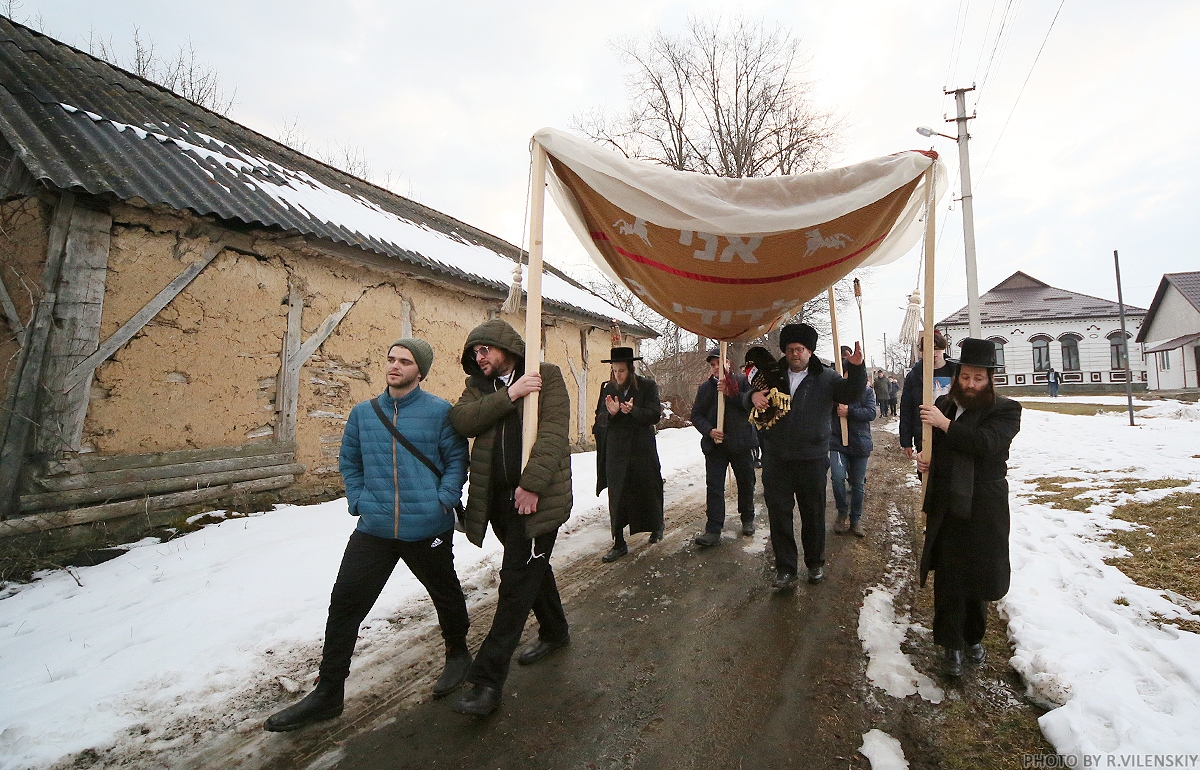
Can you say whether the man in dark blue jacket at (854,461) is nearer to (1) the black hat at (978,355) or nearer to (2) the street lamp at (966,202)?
(1) the black hat at (978,355)

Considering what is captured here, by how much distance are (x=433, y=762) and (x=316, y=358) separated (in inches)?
207

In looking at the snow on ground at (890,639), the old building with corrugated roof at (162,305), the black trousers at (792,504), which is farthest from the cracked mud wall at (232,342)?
the snow on ground at (890,639)

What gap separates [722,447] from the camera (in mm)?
5219

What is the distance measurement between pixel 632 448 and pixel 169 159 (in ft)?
19.1

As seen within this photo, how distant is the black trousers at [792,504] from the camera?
3.88m

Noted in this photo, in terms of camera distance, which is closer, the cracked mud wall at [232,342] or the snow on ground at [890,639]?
the snow on ground at [890,639]

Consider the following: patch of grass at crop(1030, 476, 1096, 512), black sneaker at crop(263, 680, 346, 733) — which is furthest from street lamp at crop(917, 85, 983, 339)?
black sneaker at crop(263, 680, 346, 733)

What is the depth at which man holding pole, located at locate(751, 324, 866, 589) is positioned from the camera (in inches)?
153

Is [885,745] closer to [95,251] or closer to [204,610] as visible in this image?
[204,610]

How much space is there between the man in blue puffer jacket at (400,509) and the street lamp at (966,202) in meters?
13.9

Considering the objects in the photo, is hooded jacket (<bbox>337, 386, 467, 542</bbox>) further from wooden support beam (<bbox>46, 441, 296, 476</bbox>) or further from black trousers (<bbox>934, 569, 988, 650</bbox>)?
wooden support beam (<bbox>46, 441, 296, 476</bbox>)

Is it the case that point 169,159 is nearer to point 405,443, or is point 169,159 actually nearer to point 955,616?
point 405,443

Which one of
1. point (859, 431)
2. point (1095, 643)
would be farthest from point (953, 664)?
point (859, 431)

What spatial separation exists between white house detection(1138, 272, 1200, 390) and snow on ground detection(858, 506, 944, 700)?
117ft
